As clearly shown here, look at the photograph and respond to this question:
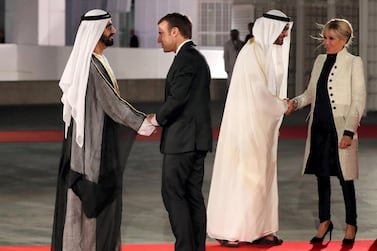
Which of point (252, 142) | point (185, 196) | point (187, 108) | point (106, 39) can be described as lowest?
point (185, 196)

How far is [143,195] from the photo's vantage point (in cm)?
1065

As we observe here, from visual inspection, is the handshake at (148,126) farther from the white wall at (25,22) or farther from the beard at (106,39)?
the white wall at (25,22)

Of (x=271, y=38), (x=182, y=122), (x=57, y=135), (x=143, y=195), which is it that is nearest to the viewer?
(x=182, y=122)

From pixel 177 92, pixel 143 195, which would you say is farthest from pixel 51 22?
pixel 177 92

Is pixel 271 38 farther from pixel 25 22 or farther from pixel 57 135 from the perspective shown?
pixel 25 22

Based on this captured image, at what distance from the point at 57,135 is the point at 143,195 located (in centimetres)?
671

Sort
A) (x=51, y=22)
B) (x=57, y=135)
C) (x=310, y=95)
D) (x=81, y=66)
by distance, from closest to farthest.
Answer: (x=81, y=66) < (x=310, y=95) < (x=57, y=135) < (x=51, y=22)

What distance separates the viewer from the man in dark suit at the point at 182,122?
6.83 metres

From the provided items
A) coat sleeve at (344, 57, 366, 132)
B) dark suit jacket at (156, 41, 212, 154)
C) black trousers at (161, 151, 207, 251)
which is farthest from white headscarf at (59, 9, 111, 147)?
coat sleeve at (344, 57, 366, 132)

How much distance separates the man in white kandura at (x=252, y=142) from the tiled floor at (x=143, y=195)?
492mm

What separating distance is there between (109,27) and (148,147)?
853 cm

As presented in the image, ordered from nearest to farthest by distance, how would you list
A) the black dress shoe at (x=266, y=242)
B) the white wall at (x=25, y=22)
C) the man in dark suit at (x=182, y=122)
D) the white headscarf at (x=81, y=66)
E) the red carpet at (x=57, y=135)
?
the white headscarf at (x=81, y=66)
the man in dark suit at (x=182, y=122)
the black dress shoe at (x=266, y=242)
the red carpet at (x=57, y=135)
the white wall at (x=25, y=22)

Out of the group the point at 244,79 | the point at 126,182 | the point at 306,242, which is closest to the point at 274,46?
the point at 244,79

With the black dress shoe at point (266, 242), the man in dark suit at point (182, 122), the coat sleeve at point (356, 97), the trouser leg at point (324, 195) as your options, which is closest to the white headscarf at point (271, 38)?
the coat sleeve at point (356, 97)
